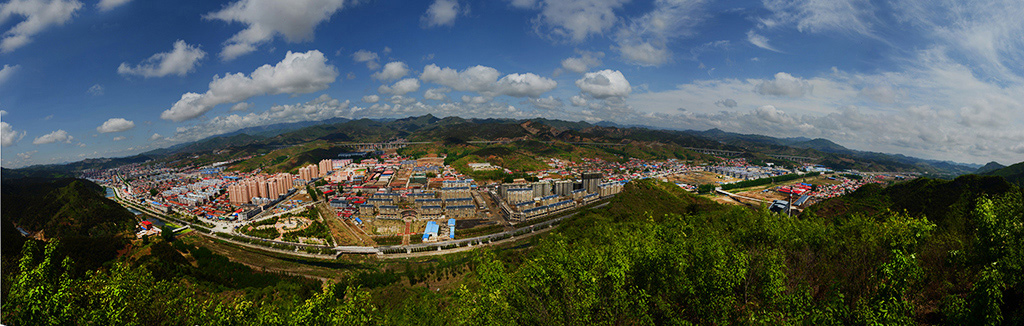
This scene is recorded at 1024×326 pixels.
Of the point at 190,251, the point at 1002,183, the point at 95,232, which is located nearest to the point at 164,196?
the point at 95,232

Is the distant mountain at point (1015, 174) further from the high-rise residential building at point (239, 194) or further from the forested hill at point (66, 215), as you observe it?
the high-rise residential building at point (239, 194)

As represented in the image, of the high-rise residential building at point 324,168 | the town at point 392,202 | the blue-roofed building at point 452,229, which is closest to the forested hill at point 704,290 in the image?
the blue-roofed building at point 452,229

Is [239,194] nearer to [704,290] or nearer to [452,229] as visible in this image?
[452,229]

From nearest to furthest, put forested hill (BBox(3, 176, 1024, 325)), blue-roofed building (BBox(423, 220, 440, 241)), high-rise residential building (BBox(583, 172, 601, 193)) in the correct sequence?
forested hill (BBox(3, 176, 1024, 325)) → blue-roofed building (BBox(423, 220, 440, 241)) → high-rise residential building (BBox(583, 172, 601, 193))

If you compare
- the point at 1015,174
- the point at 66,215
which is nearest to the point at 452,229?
the point at 66,215

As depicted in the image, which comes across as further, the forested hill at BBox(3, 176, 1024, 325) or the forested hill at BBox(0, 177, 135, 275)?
the forested hill at BBox(0, 177, 135, 275)

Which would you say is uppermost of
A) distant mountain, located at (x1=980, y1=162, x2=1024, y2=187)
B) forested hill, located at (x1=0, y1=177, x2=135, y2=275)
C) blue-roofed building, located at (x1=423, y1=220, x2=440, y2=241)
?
distant mountain, located at (x1=980, y1=162, x2=1024, y2=187)

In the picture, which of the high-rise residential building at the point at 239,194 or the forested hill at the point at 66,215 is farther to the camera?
the high-rise residential building at the point at 239,194

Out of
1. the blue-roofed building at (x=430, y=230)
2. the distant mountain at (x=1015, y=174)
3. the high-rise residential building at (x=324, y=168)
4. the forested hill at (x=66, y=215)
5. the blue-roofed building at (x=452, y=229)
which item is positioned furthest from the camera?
the high-rise residential building at (x=324, y=168)

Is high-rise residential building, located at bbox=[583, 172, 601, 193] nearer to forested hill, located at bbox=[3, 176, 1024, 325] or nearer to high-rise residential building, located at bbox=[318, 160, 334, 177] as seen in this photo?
forested hill, located at bbox=[3, 176, 1024, 325]

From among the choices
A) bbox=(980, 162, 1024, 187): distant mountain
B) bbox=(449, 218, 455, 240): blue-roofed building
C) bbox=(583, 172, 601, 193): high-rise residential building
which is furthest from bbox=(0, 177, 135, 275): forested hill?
bbox=(980, 162, 1024, 187): distant mountain

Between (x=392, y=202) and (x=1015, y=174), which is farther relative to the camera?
(x=1015, y=174)
